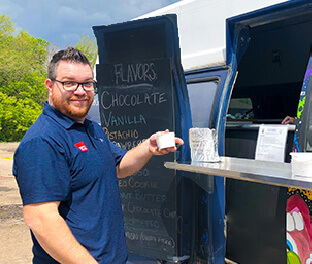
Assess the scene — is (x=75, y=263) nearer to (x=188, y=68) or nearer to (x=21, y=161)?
(x=21, y=161)

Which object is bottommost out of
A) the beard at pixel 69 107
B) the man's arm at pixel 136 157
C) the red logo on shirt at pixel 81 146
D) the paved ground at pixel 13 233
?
the paved ground at pixel 13 233

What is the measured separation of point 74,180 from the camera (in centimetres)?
187

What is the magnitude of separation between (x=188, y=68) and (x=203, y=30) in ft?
1.31

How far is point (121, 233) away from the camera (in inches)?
83.9

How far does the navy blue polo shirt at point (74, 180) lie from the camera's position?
1.74 metres

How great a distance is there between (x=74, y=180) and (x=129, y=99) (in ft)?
4.33

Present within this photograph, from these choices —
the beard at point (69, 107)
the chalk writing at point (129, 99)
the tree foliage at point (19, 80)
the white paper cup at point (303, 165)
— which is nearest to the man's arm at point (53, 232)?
the beard at point (69, 107)

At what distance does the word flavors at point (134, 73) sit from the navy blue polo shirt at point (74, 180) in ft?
3.00

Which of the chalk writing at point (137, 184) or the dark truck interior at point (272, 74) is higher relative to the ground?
the dark truck interior at point (272, 74)

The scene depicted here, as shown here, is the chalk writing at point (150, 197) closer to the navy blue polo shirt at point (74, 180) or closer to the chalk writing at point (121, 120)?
the chalk writing at point (121, 120)

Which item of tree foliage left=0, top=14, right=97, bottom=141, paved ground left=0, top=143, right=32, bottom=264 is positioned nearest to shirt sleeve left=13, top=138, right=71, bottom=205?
paved ground left=0, top=143, right=32, bottom=264

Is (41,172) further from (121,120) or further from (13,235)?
(13,235)

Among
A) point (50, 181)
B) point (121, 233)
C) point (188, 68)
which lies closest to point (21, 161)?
point (50, 181)

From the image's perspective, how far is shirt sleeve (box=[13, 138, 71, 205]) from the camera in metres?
1.71
